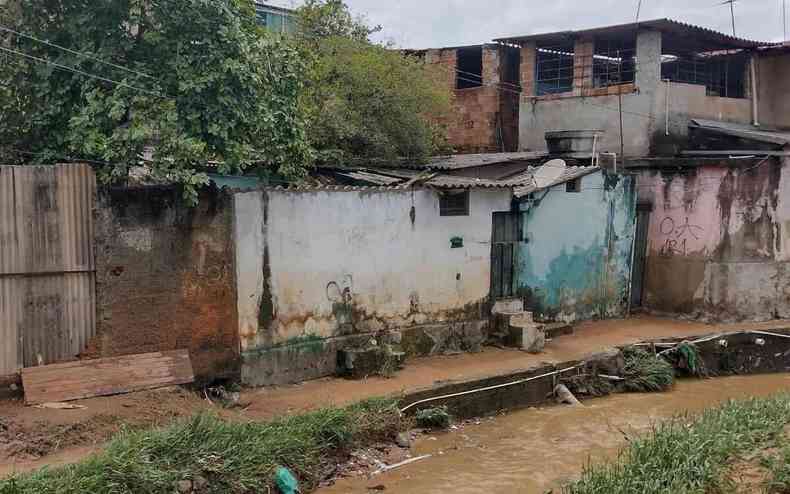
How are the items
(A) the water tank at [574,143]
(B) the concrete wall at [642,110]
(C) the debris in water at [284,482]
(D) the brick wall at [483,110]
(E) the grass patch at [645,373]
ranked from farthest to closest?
(D) the brick wall at [483,110]
(B) the concrete wall at [642,110]
(A) the water tank at [574,143]
(E) the grass patch at [645,373]
(C) the debris in water at [284,482]

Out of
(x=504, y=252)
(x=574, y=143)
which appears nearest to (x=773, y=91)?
(x=574, y=143)

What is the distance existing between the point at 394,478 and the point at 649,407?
5187 millimetres

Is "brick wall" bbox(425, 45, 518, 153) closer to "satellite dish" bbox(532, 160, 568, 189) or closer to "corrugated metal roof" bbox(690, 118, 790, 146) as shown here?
"corrugated metal roof" bbox(690, 118, 790, 146)

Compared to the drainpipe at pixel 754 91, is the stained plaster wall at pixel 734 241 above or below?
below

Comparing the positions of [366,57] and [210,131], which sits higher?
[366,57]

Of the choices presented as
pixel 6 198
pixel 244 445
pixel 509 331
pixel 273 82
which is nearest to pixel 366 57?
pixel 273 82

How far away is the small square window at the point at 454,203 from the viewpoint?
12.2 m

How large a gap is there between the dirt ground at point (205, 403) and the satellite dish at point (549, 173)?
9.93 ft

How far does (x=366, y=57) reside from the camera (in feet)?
49.6

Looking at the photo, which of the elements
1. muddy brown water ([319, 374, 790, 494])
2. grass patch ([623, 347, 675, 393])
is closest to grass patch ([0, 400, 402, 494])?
muddy brown water ([319, 374, 790, 494])

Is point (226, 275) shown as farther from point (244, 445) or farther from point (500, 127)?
point (500, 127)

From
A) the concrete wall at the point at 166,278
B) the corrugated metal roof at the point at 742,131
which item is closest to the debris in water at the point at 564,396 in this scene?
the concrete wall at the point at 166,278

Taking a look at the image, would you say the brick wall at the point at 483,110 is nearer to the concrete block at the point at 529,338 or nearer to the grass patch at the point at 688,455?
the concrete block at the point at 529,338

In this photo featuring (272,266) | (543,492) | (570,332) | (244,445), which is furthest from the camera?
(570,332)
